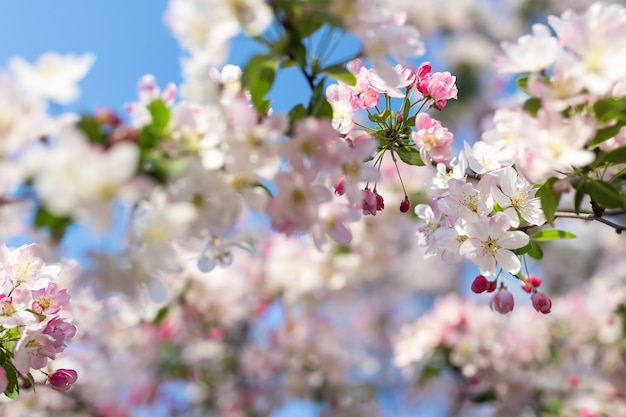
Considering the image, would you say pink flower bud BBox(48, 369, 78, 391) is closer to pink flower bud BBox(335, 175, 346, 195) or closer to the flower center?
pink flower bud BBox(335, 175, 346, 195)

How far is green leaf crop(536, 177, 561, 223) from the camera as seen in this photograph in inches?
34.5

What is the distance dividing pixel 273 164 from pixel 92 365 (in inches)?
103

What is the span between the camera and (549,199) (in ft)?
2.90

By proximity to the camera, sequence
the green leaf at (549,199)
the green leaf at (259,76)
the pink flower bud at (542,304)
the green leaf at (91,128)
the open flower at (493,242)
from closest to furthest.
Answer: the green leaf at (91,128) < the green leaf at (259,76) < the green leaf at (549,199) < the open flower at (493,242) < the pink flower bud at (542,304)

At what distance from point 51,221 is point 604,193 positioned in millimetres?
753

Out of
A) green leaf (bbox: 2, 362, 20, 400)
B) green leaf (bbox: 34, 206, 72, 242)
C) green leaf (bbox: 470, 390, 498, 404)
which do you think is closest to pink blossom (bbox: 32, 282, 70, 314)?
green leaf (bbox: 2, 362, 20, 400)

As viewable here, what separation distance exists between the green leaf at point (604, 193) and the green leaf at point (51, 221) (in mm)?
714

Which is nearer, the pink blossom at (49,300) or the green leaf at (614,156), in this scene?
the green leaf at (614,156)

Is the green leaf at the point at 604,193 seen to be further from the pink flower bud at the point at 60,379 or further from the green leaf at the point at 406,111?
the pink flower bud at the point at 60,379

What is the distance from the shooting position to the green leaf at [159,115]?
0.71 metres

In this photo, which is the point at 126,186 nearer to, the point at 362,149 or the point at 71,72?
the point at 71,72

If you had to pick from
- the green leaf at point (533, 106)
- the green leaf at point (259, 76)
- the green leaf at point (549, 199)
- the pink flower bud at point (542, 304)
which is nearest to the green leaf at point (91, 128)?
the green leaf at point (259, 76)

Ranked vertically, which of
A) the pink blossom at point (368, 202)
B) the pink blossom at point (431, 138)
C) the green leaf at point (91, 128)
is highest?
the pink blossom at point (431, 138)

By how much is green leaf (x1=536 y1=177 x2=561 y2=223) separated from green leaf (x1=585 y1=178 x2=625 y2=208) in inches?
1.8
